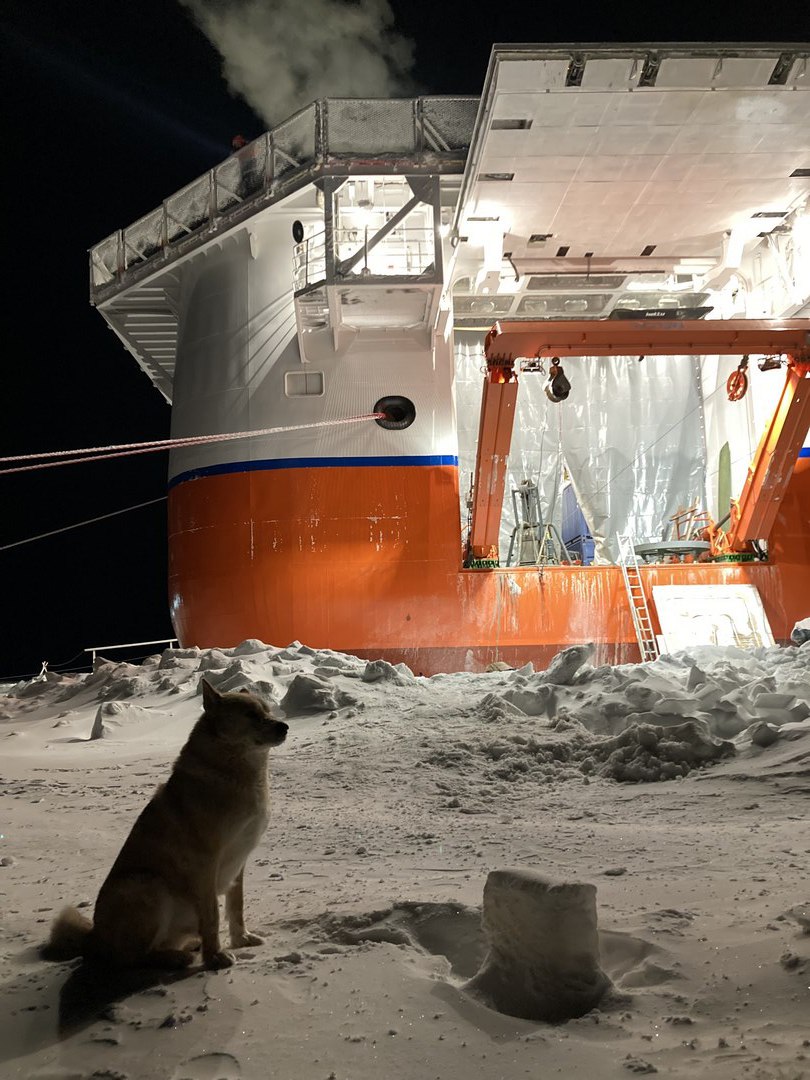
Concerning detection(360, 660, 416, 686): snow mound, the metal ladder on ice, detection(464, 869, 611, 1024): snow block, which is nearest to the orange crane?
the metal ladder on ice

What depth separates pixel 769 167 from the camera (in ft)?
34.8

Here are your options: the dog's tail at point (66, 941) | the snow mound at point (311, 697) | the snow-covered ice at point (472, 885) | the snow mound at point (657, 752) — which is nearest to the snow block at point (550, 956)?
the snow-covered ice at point (472, 885)

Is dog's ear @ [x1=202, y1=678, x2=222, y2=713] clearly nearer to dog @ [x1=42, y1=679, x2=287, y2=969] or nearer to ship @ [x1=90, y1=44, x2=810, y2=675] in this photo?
dog @ [x1=42, y1=679, x2=287, y2=969]

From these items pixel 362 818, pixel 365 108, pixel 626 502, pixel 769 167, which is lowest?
pixel 362 818

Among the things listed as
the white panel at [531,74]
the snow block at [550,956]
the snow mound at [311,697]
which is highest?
the white panel at [531,74]

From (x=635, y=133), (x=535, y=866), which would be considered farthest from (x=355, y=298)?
(x=535, y=866)

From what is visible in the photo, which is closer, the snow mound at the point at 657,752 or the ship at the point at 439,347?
the snow mound at the point at 657,752

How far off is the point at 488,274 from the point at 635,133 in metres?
2.87

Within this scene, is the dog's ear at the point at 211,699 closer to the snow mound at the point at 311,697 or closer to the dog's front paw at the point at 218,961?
the dog's front paw at the point at 218,961

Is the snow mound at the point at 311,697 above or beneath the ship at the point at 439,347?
beneath

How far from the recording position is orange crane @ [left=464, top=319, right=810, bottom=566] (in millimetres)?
10219

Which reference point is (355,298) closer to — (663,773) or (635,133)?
(635,133)

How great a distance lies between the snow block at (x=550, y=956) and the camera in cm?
240

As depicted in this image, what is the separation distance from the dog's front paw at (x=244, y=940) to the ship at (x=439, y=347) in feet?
25.3
